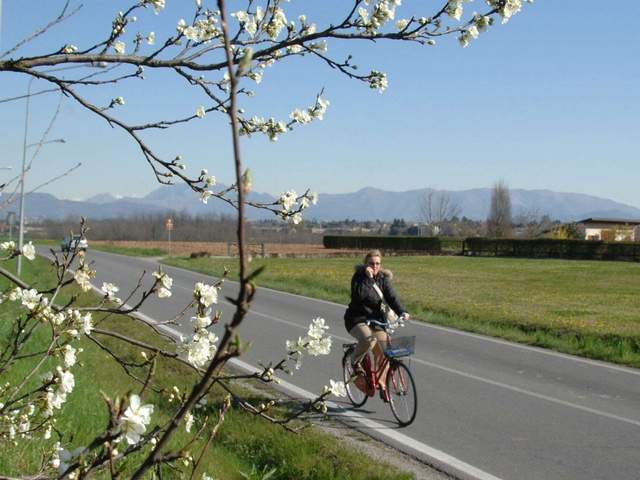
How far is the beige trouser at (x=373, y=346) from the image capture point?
7969 millimetres

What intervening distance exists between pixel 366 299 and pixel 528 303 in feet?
40.9

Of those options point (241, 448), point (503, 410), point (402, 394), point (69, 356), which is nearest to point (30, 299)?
point (69, 356)

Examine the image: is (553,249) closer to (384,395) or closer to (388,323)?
(388,323)

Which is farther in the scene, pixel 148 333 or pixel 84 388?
pixel 148 333

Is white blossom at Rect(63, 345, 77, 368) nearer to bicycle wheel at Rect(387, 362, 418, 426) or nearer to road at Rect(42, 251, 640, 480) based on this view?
road at Rect(42, 251, 640, 480)

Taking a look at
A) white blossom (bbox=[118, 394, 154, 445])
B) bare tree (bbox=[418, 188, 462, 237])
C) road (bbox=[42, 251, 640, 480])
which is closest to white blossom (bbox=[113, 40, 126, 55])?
road (bbox=[42, 251, 640, 480])

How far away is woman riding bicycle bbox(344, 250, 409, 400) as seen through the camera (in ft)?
26.3

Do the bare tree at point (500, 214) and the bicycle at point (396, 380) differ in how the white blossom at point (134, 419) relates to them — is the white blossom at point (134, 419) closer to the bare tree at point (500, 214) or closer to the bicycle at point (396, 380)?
the bicycle at point (396, 380)

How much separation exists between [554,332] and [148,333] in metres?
8.17

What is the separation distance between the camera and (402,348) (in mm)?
7887

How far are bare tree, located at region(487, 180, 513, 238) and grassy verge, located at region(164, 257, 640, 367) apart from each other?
160ft

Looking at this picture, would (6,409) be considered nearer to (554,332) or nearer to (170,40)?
(170,40)

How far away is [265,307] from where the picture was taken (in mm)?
18641

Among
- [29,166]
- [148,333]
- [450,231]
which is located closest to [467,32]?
[29,166]
